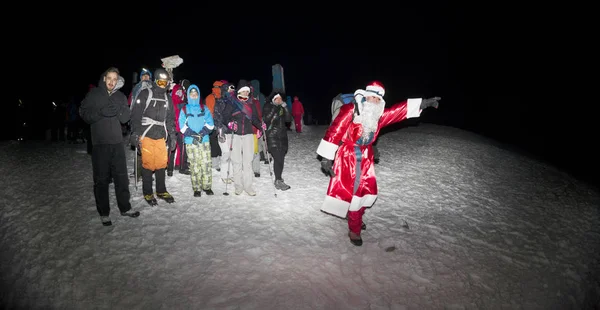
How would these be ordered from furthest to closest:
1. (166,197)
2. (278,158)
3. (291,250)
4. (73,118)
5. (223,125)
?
A: (73,118)
(278,158)
(223,125)
(166,197)
(291,250)

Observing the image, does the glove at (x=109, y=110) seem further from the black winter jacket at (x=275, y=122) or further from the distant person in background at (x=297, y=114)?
the distant person in background at (x=297, y=114)

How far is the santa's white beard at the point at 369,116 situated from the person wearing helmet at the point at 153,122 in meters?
3.28

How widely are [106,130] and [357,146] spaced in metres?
3.73

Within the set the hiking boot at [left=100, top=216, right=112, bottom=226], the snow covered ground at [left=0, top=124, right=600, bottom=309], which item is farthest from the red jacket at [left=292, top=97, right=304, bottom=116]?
the hiking boot at [left=100, top=216, right=112, bottom=226]

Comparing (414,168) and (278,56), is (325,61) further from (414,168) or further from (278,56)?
(414,168)

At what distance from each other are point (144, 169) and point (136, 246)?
5.75 feet

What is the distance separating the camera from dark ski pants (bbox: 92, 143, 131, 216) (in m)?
4.49

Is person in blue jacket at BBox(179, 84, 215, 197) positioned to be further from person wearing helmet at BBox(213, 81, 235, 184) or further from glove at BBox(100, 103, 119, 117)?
glove at BBox(100, 103, 119, 117)

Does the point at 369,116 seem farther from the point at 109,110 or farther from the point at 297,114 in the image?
the point at 297,114

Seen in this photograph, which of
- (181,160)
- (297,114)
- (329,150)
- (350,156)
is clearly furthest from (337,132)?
(297,114)

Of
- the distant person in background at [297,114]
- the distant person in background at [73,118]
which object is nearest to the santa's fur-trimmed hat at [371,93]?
the distant person in background at [297,114]

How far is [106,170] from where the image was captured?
4.55m

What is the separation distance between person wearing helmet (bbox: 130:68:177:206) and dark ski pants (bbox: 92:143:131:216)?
46 centimetres

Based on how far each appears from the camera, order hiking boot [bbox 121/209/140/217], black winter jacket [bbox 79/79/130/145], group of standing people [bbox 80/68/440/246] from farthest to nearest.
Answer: hiking boot [bbox 121/209/140/217] → group of standing people [bbox 80/68/440/246] → black winter jacket [bbox 79/79/130/145]
